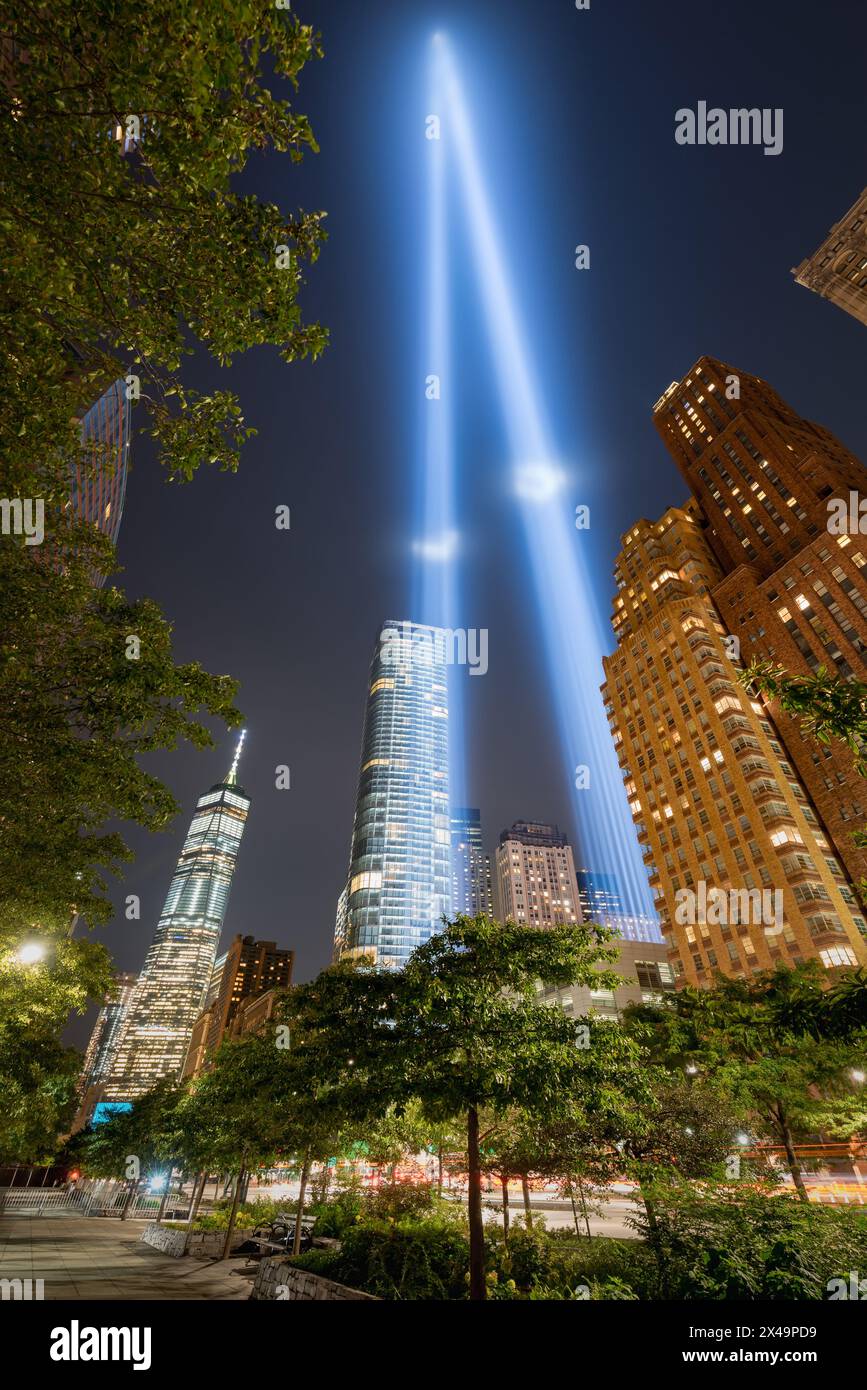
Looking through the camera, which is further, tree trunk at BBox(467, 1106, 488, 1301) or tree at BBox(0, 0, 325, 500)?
tree trunk at BBox(467, 1106, 488, 1301)

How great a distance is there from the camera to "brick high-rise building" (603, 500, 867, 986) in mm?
62250

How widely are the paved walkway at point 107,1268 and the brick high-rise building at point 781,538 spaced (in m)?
52.6

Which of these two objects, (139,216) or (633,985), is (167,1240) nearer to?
(139,216)

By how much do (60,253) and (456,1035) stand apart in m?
14.7

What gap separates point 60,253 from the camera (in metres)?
7.57

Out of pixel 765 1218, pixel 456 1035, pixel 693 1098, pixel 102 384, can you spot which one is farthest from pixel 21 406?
pixel 693 1098

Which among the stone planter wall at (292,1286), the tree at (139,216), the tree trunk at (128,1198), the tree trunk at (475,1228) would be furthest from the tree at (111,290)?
the tree trunk at (128,1198)

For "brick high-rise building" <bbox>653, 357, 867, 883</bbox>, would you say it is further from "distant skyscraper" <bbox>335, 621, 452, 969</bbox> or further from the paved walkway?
"distant skyscraper" <bbox>335, 621, 452, 969</bbox>

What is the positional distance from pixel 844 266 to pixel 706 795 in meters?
59.9

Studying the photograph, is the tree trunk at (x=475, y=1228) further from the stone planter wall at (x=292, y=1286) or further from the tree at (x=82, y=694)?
the tree at (x=82, y=694)

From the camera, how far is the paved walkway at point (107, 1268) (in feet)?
55.3

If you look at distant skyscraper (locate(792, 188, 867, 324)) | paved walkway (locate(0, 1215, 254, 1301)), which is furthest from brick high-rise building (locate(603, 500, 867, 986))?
paved walkway (locate(0, 1215, 254, 1301))

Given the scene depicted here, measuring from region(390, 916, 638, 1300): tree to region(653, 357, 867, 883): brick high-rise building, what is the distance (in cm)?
4581

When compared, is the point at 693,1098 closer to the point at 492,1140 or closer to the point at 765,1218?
the point at 492,1140
